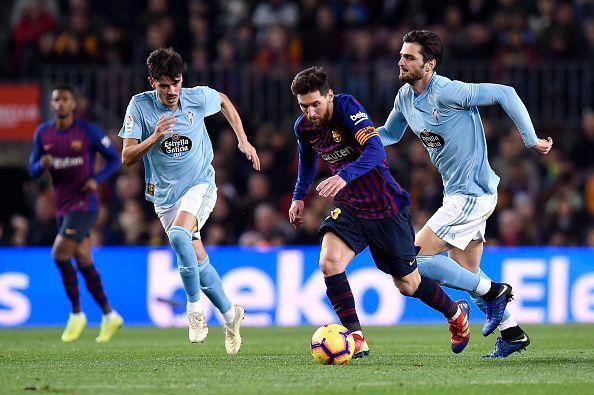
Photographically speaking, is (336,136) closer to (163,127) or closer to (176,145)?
(163,127)

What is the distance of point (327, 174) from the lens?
1733 centimetres

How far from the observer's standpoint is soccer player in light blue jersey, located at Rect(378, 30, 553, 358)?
356 inches

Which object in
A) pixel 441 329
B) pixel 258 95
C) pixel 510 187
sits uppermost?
pixel 258 95

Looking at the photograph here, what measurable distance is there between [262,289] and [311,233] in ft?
4.31

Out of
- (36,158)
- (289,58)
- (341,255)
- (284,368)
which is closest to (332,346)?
(284,368)

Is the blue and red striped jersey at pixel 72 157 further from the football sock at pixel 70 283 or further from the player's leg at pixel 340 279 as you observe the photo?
the player's leg at pixel 340 279

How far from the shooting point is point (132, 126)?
9.53 metres

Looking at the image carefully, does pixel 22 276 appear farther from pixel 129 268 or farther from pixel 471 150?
pixel 471 150

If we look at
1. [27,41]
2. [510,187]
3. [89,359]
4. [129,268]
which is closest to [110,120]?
[27,41]

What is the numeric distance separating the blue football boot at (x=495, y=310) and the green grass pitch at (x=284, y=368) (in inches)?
11.0

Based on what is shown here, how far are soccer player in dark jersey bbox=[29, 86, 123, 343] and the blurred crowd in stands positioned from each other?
148 inches

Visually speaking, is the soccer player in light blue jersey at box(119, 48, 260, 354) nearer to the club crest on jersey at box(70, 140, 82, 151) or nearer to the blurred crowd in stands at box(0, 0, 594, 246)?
the club crest on jersey at box(70, 140, 82, 151)

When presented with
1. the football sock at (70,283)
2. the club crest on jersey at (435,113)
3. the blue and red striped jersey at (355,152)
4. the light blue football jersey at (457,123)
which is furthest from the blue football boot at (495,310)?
the football sock at (70,283)

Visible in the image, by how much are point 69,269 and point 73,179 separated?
Result: 93 centimetres
